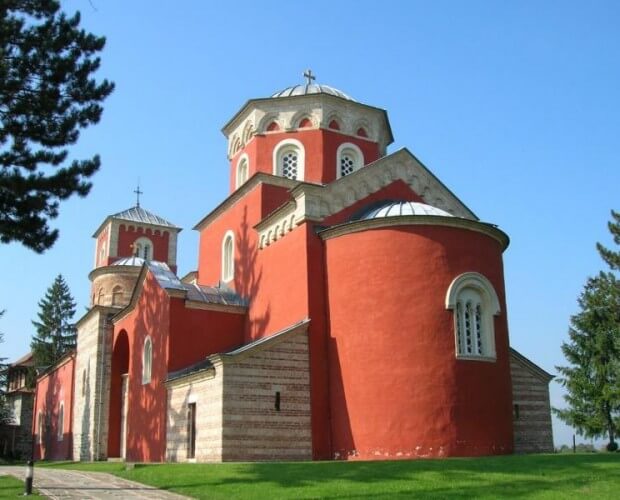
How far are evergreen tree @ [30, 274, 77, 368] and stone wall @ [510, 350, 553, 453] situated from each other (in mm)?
35284

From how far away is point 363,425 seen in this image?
15977mm

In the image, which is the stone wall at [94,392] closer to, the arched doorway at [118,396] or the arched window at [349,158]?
the arched doorway at [118,396]

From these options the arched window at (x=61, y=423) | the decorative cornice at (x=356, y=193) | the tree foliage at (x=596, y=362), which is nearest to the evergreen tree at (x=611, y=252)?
the tree foliage at (x=596, y=362)

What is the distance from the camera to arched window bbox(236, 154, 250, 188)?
22.8 metres

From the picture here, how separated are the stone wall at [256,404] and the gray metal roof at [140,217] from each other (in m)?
17.7

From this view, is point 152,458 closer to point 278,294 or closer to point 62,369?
point 278,294

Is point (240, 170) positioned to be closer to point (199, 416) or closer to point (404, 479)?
point (199, 416)

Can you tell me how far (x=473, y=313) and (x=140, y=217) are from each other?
70.3 ft


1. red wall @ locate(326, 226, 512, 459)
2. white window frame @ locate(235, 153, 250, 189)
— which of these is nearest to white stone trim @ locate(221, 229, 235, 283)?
white window frame @ locate(235, 153, 250, 189)

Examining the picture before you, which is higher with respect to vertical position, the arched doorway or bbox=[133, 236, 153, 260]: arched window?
bbox=[133, 236, 153, 260]: arched window

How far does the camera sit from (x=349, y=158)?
22219 millimetres

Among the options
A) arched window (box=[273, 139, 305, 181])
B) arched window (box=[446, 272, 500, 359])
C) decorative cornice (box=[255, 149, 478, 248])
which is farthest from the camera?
arched window (box=[273, 139, 305, 181])

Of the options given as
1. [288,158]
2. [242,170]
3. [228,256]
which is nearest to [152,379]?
[228,256]

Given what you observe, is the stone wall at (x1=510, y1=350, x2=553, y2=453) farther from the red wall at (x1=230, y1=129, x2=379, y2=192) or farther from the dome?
the red wall at (x1=230, y1=129, x2=379, y2=192)
